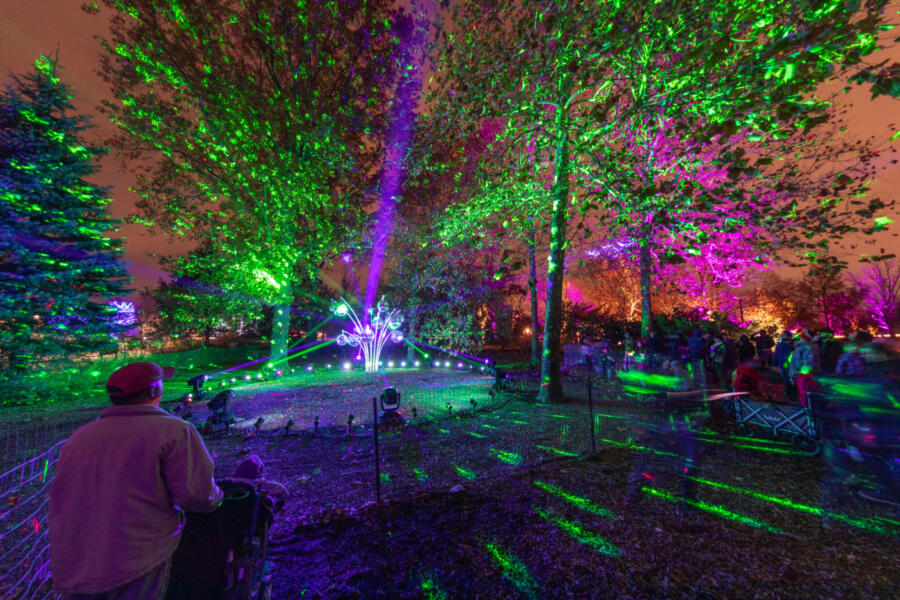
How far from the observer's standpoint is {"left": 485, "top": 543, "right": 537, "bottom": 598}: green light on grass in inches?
116

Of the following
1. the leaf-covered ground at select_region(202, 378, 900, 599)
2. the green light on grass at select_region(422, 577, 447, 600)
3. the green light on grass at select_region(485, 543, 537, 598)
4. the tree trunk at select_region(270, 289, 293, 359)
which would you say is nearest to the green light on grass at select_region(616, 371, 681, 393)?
the leaf-covered ground at select_region(202, 378, 900, 599)

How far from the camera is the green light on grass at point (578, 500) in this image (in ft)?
13.5

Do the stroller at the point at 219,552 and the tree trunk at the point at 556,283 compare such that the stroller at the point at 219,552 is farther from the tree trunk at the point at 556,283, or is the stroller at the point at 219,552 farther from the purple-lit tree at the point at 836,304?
the purple-lit tree at the point at 836,304

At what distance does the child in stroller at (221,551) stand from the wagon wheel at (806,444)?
29.3ft

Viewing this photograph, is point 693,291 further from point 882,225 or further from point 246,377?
point 246,377

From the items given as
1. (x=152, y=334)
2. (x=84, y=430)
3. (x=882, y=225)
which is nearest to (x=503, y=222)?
(x=882, y=225)

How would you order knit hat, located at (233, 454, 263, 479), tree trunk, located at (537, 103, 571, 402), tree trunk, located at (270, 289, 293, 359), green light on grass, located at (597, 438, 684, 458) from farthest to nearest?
tree trunk, located at (270, 289, 293, 359) < tree trunk, located at (537, 103, 571, 402) < green light on grass, located at (597, 438, 684, 458) < knit hat, located at (233, 454, 263, 479)

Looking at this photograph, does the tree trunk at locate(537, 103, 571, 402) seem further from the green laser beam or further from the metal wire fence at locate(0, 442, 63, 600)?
the metal wire fence at locate(0, 442, 63, 600)

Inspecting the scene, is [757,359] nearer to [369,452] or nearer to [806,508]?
[806,508]

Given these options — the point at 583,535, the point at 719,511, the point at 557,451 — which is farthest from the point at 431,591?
the point at 557,451

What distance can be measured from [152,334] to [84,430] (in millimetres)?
33992

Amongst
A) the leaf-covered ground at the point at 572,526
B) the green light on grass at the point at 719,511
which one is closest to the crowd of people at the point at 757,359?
the leaf-covered ground at the point at 572,526

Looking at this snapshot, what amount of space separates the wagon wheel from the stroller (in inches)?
351

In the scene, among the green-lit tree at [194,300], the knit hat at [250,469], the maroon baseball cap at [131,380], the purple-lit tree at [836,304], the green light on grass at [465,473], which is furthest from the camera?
the purple-lit tree at [836,304]
